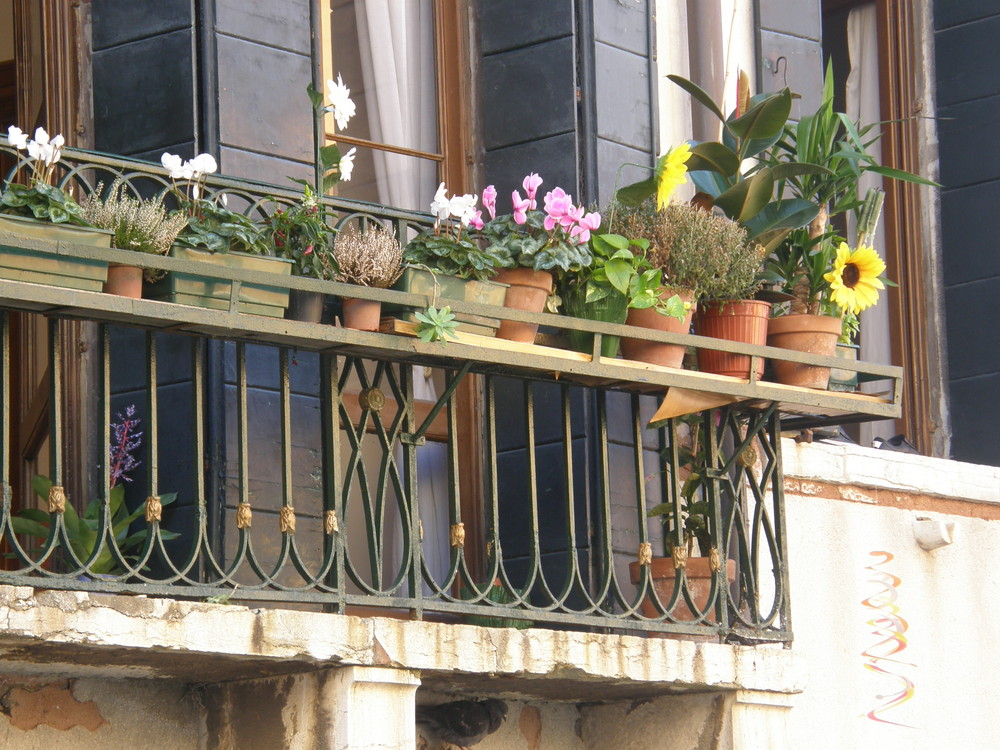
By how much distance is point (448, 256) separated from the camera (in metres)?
4.67

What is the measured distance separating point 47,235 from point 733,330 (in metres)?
2.07

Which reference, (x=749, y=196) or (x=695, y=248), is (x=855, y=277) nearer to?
(x=749, y=196)

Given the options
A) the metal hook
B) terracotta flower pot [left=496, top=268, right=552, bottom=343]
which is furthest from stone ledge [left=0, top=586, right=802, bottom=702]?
the metal hook

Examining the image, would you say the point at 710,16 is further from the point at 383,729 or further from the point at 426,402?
the point at 383,729

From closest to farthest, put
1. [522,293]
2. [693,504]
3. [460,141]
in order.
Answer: [522,293] < [693,504] < [460,141]

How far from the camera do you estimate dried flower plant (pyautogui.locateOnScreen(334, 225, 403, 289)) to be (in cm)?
453

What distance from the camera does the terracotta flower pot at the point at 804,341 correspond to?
5328mm

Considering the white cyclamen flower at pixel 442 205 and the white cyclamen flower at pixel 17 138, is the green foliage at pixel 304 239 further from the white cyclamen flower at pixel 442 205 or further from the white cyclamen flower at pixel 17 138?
the white cyclamen flower at pixel 17 138

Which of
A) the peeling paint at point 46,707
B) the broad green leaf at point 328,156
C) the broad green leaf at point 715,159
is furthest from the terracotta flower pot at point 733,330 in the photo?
the peeling paint at point 46,707

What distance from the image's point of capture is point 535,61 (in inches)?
228

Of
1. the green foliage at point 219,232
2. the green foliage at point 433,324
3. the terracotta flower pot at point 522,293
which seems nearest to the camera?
the green foliage at point 219,232

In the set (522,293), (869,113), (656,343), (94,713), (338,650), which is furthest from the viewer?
(869,113)

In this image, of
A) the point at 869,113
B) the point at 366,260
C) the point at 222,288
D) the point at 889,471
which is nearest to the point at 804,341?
the point at 889,471

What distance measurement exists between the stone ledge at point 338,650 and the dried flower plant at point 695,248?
103 centimetres
